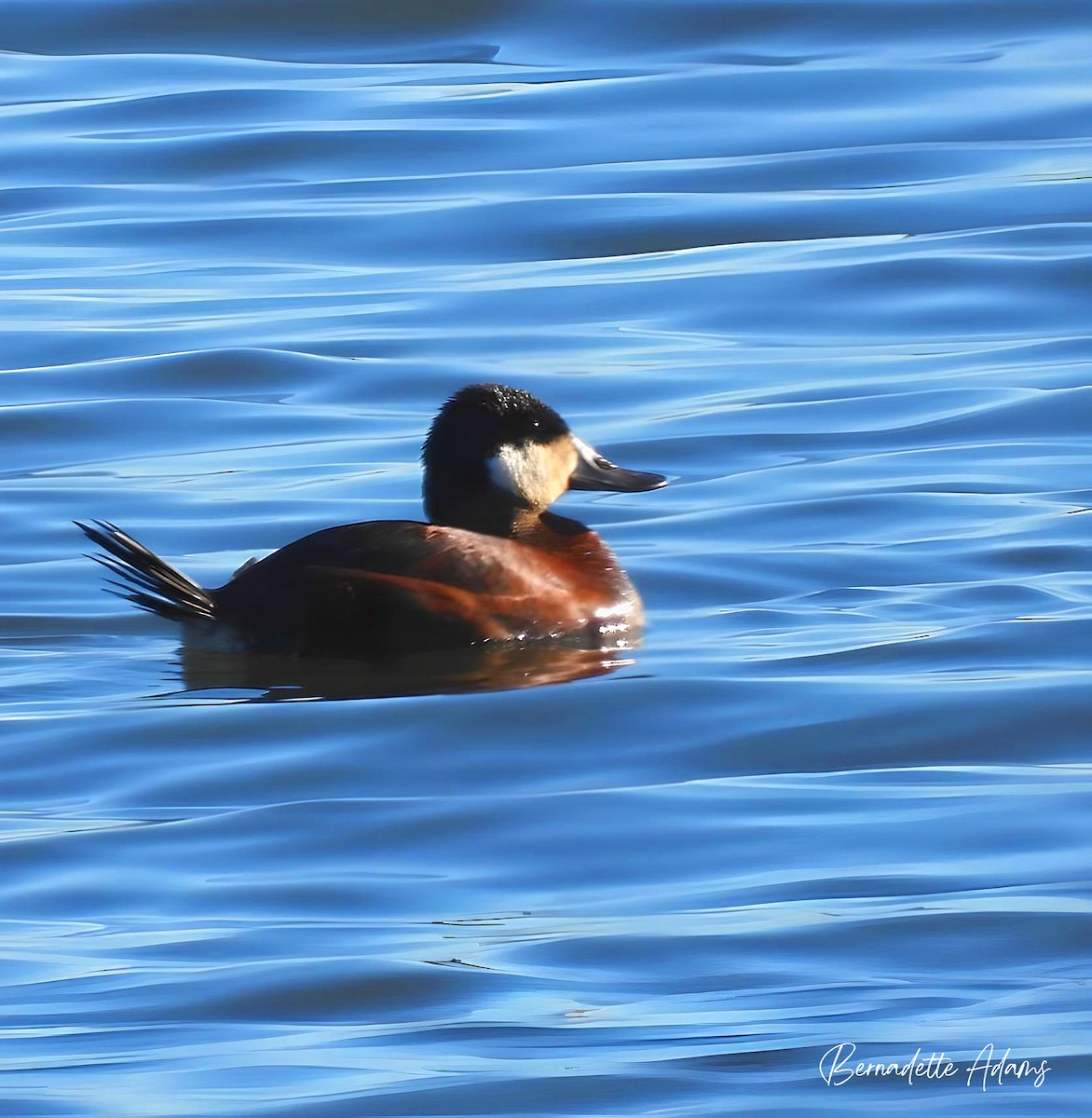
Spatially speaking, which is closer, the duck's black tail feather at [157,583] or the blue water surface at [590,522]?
the blue water surface at [590,522]

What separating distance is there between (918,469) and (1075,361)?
1.58 meters

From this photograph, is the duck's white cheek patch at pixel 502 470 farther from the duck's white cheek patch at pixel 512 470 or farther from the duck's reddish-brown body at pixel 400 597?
the duck's reddish-brown body at pixel 400 597

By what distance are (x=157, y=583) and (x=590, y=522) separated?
1932 mm

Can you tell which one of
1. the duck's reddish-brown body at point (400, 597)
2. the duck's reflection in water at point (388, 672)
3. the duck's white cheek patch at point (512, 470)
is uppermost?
the duck's white cheek patch at point (512, 470)

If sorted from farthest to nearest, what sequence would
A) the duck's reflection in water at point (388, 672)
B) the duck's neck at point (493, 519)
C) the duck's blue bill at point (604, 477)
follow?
1. the duck's blue bill at point (604, 477)
2. the duck's neck at point (493, 519)
3. the duck's reflection in water at point (388, 672)

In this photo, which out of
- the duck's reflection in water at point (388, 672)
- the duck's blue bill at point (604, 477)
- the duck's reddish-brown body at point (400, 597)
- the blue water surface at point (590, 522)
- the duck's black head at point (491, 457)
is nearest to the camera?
the blue water surface at point (590, 522)

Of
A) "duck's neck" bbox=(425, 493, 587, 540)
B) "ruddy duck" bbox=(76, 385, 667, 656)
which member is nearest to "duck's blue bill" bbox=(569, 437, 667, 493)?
"duck's neck" bbox=(425, 493, 587, 540)

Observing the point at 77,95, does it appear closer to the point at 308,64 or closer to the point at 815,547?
the point at 308,64

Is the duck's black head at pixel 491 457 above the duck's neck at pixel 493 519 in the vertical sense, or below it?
above

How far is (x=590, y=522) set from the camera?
27.9 ft

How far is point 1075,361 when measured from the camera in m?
10.0

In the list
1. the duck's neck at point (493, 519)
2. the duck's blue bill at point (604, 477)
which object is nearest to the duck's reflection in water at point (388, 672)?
the duck's neck at point (493, 519)

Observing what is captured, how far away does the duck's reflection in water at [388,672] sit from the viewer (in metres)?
6.57

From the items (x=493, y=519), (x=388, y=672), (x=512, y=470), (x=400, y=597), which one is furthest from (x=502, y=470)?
(x=388, y=672)
